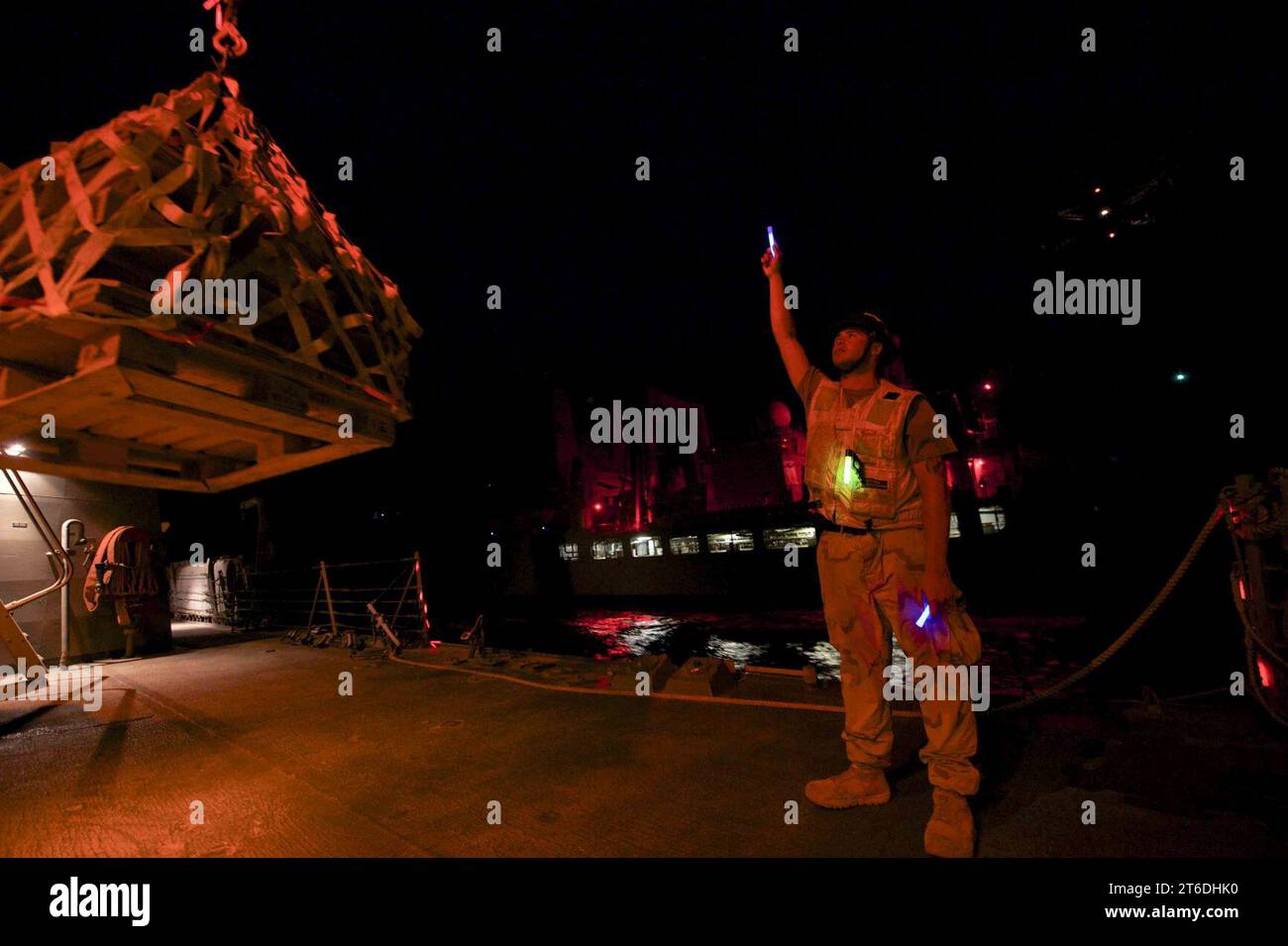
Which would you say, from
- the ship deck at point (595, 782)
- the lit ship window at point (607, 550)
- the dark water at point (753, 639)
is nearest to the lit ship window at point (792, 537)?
the dark water at point (753, 639)

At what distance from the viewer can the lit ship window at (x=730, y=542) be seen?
28.3m

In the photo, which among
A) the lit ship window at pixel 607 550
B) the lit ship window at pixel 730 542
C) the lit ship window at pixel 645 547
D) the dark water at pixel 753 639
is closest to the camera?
the dark water at pixel 753 639

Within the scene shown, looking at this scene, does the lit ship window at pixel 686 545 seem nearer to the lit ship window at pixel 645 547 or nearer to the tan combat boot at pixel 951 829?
the lit ship window at pixel 645 547

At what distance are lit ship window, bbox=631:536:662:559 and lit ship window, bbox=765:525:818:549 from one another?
7.24 metres

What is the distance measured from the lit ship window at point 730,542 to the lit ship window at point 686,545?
0.82 meters

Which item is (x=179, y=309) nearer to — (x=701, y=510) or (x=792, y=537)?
(x=792, y=537)

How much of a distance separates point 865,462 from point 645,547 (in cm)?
3080

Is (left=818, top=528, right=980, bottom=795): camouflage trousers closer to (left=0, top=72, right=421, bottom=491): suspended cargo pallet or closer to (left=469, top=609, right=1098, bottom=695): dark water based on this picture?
(left=0, top=72, right=421, bottom=491): suspended cargo pallet

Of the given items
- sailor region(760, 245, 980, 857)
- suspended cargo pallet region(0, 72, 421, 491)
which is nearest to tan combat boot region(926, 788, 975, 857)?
sailor region(760, 245, 980, 857)
